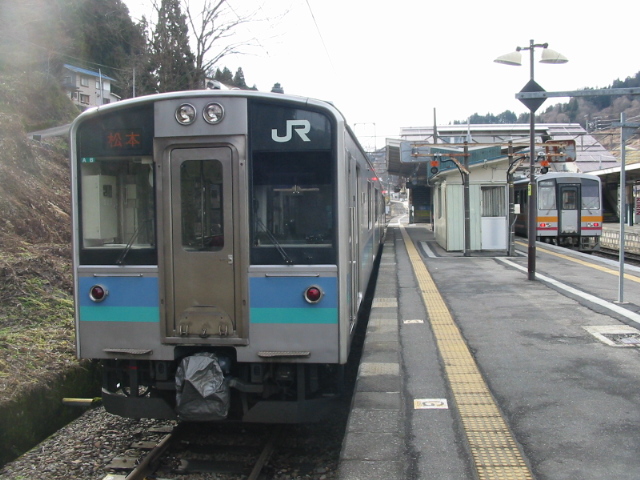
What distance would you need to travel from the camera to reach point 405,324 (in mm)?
8297

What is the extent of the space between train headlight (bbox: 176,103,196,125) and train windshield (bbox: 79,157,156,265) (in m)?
0.52

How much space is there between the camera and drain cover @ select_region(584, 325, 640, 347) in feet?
23.4

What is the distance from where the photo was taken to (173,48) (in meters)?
16.0

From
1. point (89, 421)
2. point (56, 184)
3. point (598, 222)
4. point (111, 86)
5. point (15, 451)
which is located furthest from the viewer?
point (111, 86)

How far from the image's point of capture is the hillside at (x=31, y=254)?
6918 mm

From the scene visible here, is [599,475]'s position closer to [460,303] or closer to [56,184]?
[460,303]

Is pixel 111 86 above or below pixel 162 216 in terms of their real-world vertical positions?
above

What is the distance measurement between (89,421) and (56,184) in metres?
9.48

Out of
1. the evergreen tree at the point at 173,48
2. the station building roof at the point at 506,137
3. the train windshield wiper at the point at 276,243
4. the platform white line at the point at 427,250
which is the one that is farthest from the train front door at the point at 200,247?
the station building roof at the point at 506,137

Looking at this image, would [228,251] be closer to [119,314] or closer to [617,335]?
[119,314]

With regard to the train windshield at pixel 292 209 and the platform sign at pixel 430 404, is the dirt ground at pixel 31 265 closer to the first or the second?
the train windshield at pixel 292 209

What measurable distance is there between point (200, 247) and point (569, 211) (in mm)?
20255

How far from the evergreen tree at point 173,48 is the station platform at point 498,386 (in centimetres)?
835

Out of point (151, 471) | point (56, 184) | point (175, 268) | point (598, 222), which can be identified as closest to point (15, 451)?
point (151, 471)
